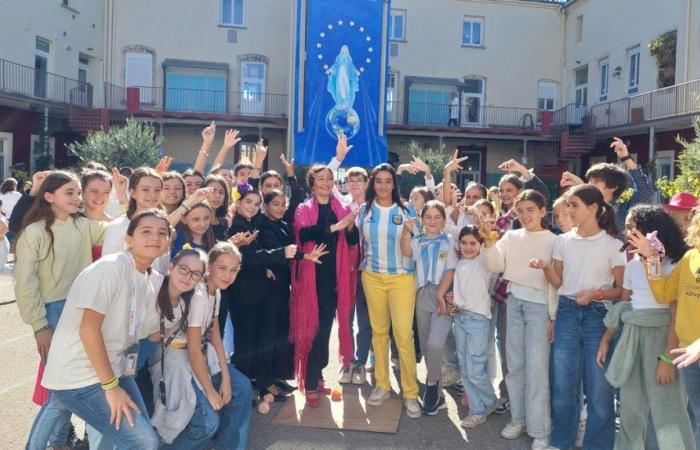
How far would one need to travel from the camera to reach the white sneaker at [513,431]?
4.44 metres

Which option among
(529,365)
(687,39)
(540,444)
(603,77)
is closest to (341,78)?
(603,77)

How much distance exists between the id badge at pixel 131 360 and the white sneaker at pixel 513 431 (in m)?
2.64

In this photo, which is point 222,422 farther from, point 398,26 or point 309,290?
point 398,26

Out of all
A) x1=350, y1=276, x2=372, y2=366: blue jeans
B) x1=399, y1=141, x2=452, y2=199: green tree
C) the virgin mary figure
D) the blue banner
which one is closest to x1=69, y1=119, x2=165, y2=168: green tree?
the blue banner

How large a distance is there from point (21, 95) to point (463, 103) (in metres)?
17.8

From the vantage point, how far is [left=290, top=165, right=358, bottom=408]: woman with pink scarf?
512 cm

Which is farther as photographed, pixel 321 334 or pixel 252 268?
pixel 321 334

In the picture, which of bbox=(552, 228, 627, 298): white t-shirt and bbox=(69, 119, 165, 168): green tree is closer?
bbox=(552, 228, 627, 298): white t-shirt

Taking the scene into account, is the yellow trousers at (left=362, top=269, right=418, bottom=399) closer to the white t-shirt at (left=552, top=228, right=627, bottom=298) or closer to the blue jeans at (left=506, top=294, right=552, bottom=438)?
the blue jeans at (left=506, top=294, right=552, bottom=438)

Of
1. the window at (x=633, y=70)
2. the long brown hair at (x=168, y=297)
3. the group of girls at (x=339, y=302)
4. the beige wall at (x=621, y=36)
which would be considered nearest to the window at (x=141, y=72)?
the beige wall at (x=621, y=36)

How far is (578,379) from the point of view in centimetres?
422

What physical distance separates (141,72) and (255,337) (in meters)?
23.3

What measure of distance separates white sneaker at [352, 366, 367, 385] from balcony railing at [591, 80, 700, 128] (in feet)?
49.5

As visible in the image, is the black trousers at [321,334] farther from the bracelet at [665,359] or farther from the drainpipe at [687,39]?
the drainpipe at [687,39]
